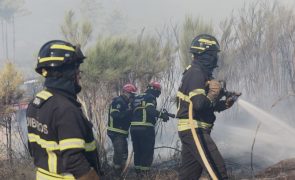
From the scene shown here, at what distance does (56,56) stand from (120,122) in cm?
494

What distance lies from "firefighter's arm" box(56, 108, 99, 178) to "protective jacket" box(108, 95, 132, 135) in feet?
15.5

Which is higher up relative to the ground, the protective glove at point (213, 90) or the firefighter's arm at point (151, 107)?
the protective glove at point (213, 90)

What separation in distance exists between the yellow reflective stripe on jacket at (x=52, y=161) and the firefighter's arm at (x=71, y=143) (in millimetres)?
85

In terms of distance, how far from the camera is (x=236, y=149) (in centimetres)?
891

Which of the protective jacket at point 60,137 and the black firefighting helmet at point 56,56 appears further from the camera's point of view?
the black firefighting helmet at point 56,56

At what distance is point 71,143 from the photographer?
92.1 inches

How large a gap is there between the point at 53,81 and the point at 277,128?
8255 millimetres

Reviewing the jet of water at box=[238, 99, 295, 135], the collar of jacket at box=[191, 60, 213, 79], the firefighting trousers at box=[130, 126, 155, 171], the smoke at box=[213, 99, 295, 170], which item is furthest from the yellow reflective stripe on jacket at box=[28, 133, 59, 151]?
the firefighting trousers at box=[130, 126, 155, 171]

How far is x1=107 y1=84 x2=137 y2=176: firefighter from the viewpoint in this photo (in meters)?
7.16

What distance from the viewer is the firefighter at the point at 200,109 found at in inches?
158

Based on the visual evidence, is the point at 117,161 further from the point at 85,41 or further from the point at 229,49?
the point at 229,49

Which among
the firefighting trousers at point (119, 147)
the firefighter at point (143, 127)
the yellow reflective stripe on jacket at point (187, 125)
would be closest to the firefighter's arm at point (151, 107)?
the firefighter at point (143, 127)

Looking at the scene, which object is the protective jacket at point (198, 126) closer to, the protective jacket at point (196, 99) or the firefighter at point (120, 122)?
the protective jacket at point (196, 99)

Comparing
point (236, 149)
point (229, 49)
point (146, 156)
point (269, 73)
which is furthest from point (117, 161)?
point (269, 73)
